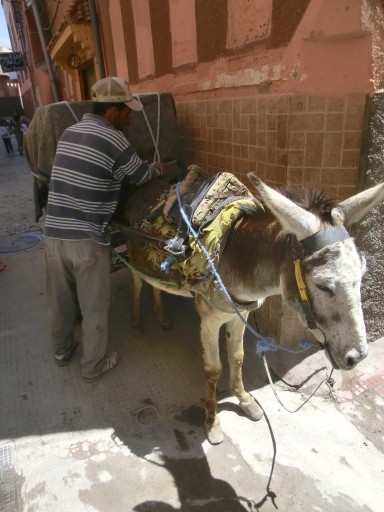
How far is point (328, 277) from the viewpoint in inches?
58.9

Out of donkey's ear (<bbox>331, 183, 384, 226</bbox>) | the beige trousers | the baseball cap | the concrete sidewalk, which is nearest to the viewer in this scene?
donkey's ear (<bbox>331, 183, 384, 226</bbox>)

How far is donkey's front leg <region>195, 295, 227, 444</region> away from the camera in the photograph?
239 centimetres

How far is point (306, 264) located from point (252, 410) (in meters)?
1.62

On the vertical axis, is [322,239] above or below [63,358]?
above

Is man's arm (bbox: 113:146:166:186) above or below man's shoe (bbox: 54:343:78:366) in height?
above

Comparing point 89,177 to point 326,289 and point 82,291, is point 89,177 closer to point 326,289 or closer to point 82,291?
point 82,291

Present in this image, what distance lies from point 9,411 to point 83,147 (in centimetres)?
208

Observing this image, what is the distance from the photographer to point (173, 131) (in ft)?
11.8

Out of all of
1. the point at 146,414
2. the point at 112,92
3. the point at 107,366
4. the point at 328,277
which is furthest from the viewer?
the point at 107,366

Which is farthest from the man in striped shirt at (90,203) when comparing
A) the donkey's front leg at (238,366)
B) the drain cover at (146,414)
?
the donkey's front leg at (238,366)

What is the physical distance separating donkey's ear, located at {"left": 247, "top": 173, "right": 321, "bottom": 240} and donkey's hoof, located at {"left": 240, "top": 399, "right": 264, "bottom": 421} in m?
1.67

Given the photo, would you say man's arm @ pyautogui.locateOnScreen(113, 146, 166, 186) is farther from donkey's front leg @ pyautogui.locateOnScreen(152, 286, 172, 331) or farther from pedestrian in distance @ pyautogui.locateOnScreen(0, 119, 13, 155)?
pedestrian in distance @ pyautogui.locateOnScreen(0, 119, 13, 155)

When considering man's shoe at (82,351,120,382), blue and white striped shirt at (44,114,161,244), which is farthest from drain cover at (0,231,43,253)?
blue and white striped shirt at (44,114,161,244)

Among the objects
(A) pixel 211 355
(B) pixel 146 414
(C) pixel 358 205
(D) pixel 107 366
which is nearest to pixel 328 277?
(C) pixel 358 205
